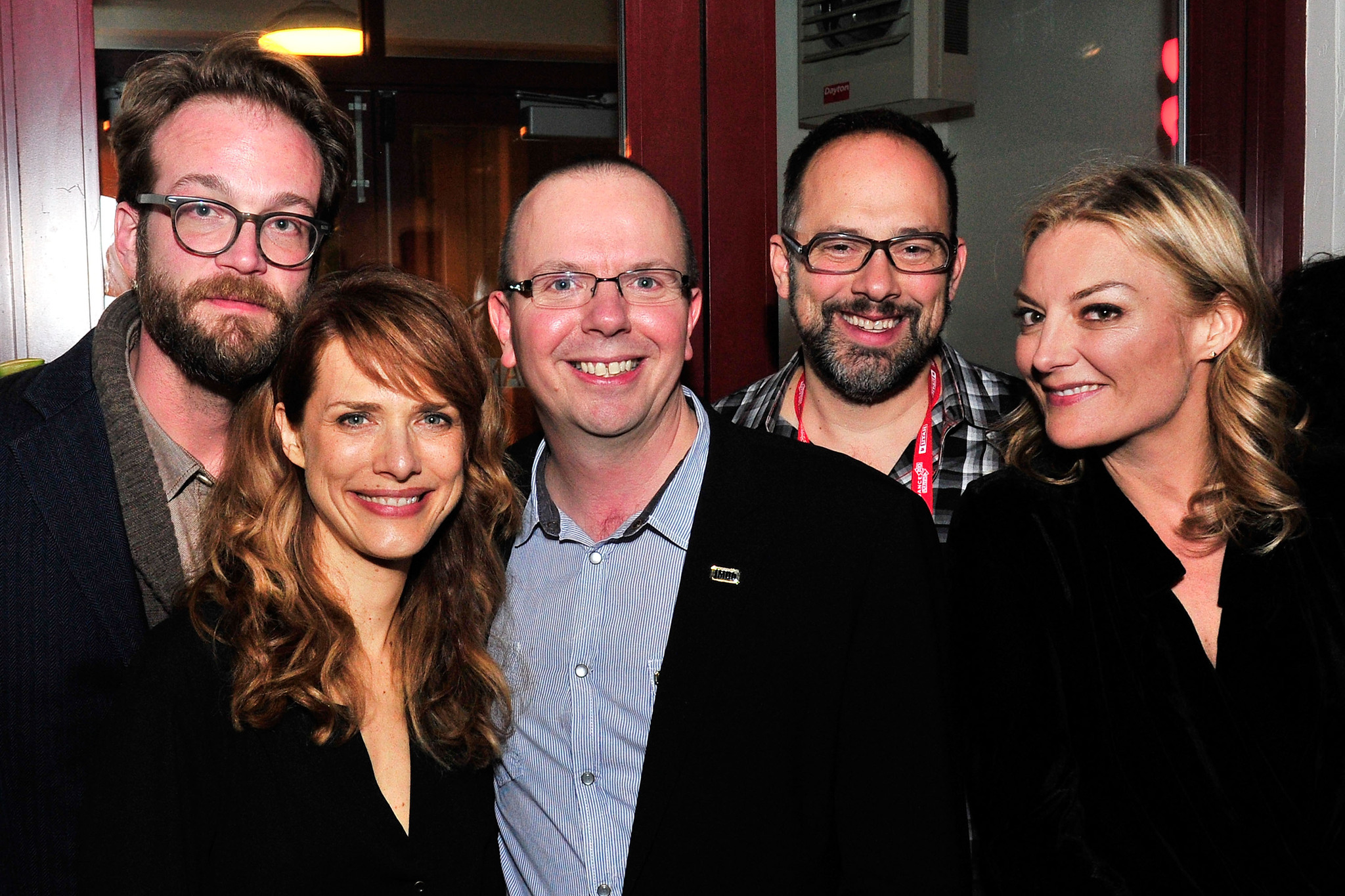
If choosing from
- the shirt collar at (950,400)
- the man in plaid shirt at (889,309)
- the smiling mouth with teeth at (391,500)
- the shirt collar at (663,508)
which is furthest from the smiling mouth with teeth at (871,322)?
the smiling mouth with teeth at (391,500)

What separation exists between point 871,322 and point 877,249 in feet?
0.51

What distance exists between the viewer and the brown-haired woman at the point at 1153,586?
1874 mm

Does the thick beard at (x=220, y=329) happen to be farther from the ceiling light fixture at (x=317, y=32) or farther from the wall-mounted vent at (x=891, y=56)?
the wall-mounted vent at (x=891, y=56)

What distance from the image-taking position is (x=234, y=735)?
1738 mm

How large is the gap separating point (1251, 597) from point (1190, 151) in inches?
71.9

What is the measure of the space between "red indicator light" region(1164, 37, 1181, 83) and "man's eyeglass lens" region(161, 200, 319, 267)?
2585 mm

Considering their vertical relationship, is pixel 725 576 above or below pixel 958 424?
below

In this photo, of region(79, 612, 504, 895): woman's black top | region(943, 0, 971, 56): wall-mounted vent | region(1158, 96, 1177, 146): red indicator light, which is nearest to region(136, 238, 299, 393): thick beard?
region(79, 612, 504, 895): woman's black top

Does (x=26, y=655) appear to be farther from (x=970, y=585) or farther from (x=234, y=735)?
(x=970, y=585)

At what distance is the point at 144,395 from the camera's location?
221 centimetres

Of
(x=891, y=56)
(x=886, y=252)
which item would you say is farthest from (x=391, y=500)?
(x=891, y=56)

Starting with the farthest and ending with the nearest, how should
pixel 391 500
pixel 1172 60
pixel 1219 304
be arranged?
1. pixel 1172 60
2. pixel 1219 304
3. pixel 391 500

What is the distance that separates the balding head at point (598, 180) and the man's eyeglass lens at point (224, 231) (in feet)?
1.30

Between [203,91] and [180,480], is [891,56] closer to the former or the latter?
[203,91]
